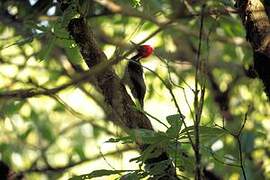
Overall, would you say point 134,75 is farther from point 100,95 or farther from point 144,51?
point 100,95

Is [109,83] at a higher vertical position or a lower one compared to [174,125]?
higher

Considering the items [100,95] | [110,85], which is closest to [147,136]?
[110,85]

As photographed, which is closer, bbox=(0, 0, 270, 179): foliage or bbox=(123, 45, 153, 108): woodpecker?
bbox=(123, 45, 153, 108): woodpecker

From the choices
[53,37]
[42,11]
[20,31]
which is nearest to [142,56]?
[53,37]

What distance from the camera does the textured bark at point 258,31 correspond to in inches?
58.3

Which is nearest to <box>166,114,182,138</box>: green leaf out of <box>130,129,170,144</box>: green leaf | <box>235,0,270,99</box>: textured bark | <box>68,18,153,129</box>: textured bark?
<box>130,129,170,144</box>: green leaf

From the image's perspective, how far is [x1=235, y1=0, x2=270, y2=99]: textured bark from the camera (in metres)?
1.48

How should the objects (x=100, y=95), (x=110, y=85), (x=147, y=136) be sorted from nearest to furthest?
(x=147, y=136)
(x=110, y=85)
(x=100, y=95)

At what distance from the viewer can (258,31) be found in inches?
58.5

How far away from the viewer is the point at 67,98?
11.4 feet

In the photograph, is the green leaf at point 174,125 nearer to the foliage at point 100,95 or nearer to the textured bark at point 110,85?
the textured bark at point 110,85

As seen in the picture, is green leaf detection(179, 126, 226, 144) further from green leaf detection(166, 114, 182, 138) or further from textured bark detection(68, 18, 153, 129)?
textured bark detection(68, 18, 153, 129)

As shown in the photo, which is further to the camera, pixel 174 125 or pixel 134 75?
pixel 134 75

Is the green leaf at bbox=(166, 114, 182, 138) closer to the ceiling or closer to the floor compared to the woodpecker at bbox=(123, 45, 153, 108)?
closer to the floor
